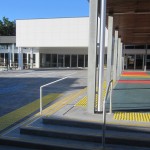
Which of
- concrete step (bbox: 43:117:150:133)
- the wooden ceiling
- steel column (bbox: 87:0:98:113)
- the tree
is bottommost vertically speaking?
concrete step (bbox: 43:117:150:133)

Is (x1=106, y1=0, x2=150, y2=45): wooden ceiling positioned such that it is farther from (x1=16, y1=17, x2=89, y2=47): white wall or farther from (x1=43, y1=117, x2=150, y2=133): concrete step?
(x1=16, y1=17, x2=89, y2=47): white wall

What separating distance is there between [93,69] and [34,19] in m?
34.4

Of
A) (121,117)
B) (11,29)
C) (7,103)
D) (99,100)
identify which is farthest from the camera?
(11,29)

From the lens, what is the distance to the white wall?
38.9 metres

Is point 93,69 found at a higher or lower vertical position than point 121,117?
higher

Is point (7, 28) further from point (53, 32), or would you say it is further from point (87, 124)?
point (87, 124)

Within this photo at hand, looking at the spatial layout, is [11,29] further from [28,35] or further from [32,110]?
[32,110]

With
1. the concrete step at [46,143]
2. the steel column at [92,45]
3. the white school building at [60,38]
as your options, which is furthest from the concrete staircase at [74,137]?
the white school building at [60,38]

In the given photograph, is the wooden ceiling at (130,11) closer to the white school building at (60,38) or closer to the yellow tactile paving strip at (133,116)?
the yellow tactile paving strip at (133,116)

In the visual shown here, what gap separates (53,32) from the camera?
40.1 meters

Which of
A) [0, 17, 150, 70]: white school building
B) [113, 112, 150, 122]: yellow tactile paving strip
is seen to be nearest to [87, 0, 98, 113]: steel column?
[113, 112, 150, 122]: yellow tactile paving strip

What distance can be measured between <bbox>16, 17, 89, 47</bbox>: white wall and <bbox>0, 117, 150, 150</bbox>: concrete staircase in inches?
1251

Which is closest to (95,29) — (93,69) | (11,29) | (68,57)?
(93,69)

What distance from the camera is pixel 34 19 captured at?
1613 inches
